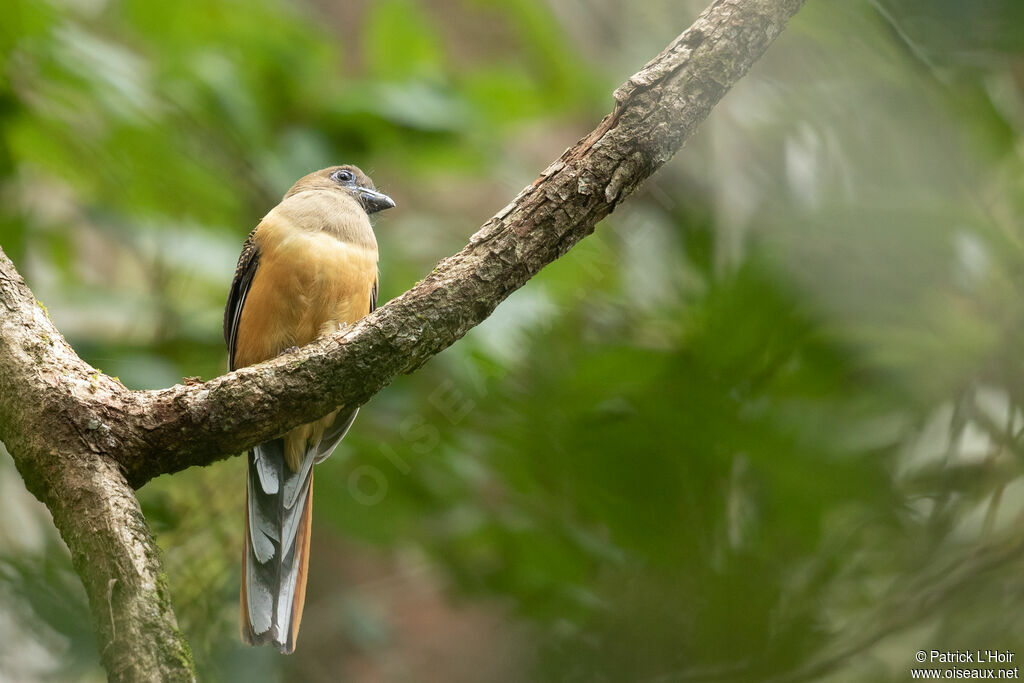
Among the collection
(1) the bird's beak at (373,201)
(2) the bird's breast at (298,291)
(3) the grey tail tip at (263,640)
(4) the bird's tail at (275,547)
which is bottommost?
(3) the grey tail tip at (263,640)

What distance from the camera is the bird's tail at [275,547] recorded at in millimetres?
3330

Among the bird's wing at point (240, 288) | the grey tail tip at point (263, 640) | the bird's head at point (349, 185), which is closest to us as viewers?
the grey tail tip at point (263, 640)

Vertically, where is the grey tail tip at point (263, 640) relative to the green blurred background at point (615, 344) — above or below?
below

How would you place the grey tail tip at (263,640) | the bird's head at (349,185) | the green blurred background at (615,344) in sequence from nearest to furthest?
the green blurred background at (615,344) < the grey tail tip at (263,640) < the bird's head at (349,185)

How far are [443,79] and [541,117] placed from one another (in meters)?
0.58

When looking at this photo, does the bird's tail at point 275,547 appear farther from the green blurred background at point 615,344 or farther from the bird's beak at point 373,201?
the bird's beak at point 373,201

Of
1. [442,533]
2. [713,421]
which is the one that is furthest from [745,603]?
[442,533]

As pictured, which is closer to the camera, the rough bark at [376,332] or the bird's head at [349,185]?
the rough bark at [376,332]

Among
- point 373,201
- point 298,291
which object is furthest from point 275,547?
point 373,201

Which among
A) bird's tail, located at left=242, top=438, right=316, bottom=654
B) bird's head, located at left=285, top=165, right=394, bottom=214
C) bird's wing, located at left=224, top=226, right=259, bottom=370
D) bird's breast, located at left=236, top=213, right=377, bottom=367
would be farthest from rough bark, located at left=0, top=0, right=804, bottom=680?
bird's head, located at left=285, top=165, right=394, bottom=214

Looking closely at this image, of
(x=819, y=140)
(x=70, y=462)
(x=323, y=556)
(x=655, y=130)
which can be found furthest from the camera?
(x=323, y=556)

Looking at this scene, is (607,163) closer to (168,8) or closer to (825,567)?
(825,567)

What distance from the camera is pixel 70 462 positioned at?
234 centimetres

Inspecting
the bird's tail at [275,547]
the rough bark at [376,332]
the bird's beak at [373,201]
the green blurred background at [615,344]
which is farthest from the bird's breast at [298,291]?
the rough bark at [376,332]
